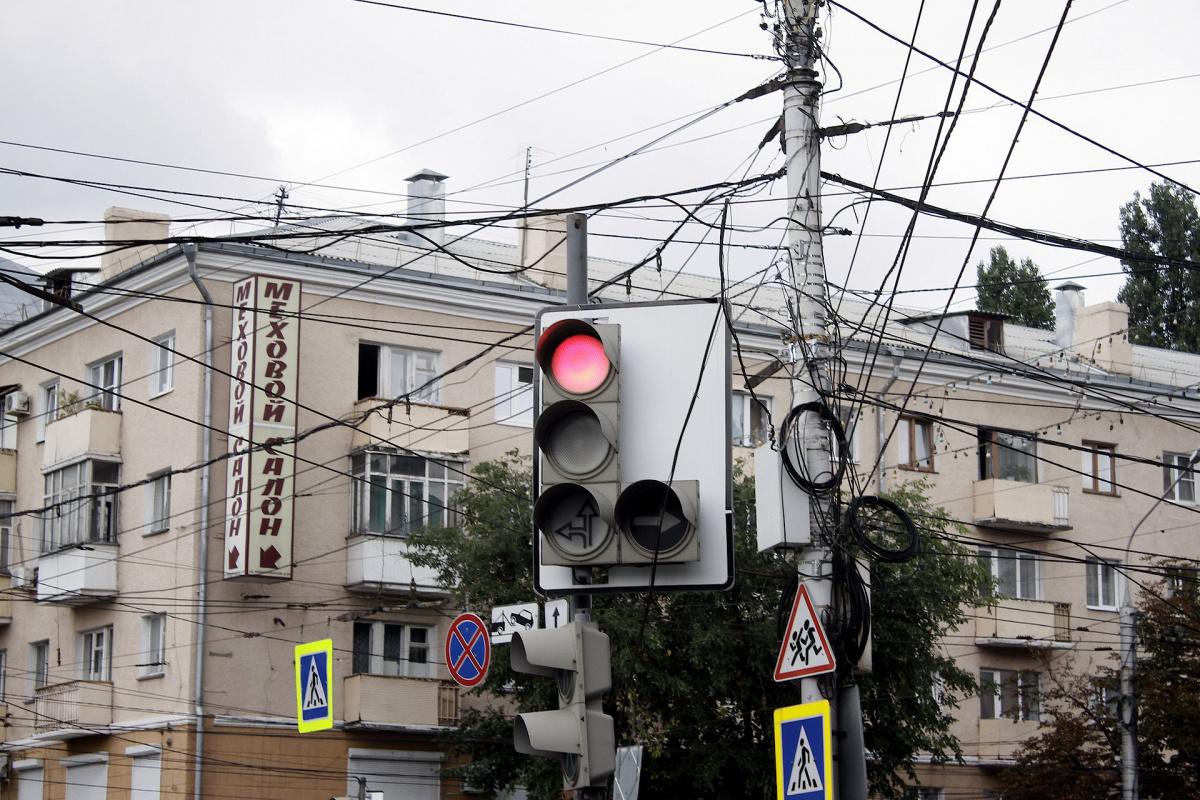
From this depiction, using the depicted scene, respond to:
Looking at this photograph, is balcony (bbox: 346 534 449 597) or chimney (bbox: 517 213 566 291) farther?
chimney (bbox: 517 213 566 291)

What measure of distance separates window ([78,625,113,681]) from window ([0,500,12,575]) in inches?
169

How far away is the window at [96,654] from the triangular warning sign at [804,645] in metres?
24.0

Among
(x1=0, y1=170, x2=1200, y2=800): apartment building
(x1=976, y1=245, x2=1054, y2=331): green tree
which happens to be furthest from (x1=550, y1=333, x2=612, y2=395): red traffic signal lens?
(x1=976, y1=245, x2=1054, y2=331): green tree

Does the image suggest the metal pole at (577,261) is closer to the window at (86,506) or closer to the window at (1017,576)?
the window at (86,506)

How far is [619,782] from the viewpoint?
15.6 m

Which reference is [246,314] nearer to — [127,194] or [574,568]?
[127,194]

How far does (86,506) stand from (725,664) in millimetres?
15123

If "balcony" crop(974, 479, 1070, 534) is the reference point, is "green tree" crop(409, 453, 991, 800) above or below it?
below

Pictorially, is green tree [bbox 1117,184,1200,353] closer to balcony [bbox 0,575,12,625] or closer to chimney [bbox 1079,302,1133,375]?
chimney [bbox 1079,302,1133,375]

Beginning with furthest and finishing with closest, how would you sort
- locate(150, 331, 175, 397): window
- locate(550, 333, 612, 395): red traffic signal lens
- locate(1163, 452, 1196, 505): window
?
locate(1163, 452, 1196, 505): window
locate(150, 331, 175, 397): window
locate(550, 333, 612, 395): red traffic signal lens

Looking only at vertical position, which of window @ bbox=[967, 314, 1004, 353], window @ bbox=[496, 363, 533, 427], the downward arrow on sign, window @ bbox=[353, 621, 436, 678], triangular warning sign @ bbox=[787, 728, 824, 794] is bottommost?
triangular warning sign @ bbox=[787, 728, 824, 794]

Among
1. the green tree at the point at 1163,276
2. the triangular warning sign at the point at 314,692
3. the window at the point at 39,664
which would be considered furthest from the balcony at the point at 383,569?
the green tree at the point at 1163,276

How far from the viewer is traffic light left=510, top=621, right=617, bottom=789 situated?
6.49m

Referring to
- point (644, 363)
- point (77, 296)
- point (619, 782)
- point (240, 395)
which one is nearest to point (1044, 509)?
point (240, 395)
